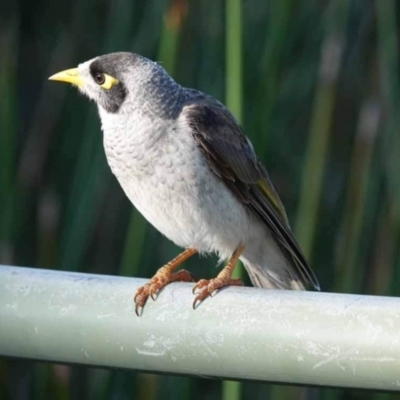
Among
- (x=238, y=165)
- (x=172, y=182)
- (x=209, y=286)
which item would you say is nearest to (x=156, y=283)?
(x=209, y=286)

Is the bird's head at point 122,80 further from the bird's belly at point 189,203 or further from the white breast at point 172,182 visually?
the bird's belly at point 189,203

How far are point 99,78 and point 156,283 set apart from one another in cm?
75

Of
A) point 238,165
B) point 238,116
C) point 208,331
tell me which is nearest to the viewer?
point 208,331

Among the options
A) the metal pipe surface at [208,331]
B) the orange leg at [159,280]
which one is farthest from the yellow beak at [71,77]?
the metal pipe surface at [208,331]

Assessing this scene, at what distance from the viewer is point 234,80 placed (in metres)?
2.27

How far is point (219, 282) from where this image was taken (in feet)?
7.39

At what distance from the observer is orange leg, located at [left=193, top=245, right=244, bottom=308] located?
1651 mm

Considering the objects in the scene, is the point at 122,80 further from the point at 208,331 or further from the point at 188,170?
the point at 208,331

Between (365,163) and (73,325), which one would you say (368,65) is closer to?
(365,163)

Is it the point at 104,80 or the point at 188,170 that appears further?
the point at 104,80

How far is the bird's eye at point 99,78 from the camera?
8.86 feet

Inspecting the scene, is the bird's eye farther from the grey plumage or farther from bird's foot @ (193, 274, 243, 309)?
bird's foot @ (193, 274, 243, 309)

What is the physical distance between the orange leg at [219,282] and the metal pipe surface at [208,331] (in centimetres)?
3

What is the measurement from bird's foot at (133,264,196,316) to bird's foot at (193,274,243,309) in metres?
0.08
